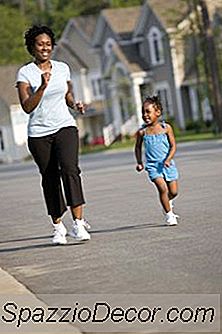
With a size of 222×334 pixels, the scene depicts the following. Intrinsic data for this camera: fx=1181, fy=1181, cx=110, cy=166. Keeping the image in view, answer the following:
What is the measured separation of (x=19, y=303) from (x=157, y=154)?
4532 mm

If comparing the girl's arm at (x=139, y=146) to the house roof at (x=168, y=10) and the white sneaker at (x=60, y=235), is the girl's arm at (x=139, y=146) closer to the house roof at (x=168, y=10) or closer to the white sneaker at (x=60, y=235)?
the white sneaker at (x=60, y=235)

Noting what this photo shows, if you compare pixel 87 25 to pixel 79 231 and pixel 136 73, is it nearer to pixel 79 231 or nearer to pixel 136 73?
pixel 136 73

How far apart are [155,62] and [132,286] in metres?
60.8

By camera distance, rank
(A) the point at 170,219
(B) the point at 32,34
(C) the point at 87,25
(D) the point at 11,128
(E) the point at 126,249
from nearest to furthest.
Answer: (E) the point at 126,249
(B) the point at 32,34
(A) the point at 170,219
(D) the point at 11,128
(C) the point at 87,25

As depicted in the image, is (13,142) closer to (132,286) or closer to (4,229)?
(4,229)

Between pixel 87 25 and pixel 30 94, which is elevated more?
pixel 30 94

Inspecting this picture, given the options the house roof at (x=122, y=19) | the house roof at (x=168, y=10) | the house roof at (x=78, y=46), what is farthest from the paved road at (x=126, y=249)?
the house roof at (x=78, y=46)

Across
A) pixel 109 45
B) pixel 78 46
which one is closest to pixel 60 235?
pixel 109 45

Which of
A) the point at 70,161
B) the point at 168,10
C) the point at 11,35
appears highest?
the point at 168,10

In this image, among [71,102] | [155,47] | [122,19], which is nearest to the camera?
[71,102]

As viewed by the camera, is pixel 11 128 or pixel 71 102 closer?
pixel 71 102

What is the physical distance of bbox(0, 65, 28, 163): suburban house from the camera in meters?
76.9

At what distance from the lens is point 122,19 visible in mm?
73312

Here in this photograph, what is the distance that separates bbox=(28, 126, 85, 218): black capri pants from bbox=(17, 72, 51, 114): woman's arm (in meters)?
0.38
